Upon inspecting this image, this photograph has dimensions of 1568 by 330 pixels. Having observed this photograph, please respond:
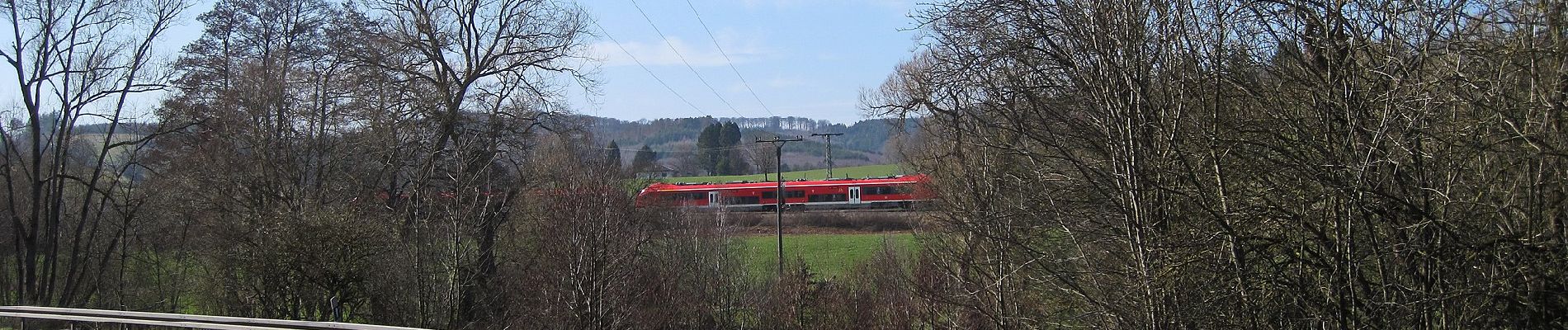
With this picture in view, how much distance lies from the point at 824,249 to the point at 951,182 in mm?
20230

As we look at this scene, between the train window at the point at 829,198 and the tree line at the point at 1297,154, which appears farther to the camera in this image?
the train window at the point at 829,198

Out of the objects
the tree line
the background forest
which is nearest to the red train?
the background forest

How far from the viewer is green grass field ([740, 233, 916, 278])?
3241 cm

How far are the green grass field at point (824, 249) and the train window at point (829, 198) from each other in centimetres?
905

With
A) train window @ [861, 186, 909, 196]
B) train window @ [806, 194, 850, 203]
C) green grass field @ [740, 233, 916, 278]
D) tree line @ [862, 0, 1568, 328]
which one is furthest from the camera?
train window @ [806, 194, 850, 203]

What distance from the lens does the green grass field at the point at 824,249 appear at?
3241 cm

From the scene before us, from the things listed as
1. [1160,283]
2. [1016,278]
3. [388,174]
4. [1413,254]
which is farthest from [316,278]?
[1413,254]

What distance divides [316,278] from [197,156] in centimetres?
622

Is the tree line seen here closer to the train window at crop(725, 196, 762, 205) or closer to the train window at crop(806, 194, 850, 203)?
the train window at crop(725, 196, 762, 205)

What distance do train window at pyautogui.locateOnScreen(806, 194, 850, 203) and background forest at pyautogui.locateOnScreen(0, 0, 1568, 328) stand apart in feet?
63.7

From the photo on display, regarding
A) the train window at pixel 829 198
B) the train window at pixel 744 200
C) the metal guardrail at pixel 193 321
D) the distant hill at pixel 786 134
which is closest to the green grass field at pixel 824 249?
the train window at pixel 744 200

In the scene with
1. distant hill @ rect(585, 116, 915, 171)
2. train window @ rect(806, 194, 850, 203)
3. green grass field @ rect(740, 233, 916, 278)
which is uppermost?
distant hill @ rect(585, 116, 915, 171)

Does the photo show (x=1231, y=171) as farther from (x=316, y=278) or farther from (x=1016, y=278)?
(x=316, y=278)

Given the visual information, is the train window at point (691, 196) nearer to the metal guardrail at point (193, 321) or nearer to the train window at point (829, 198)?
the train window at point (829, 198)
